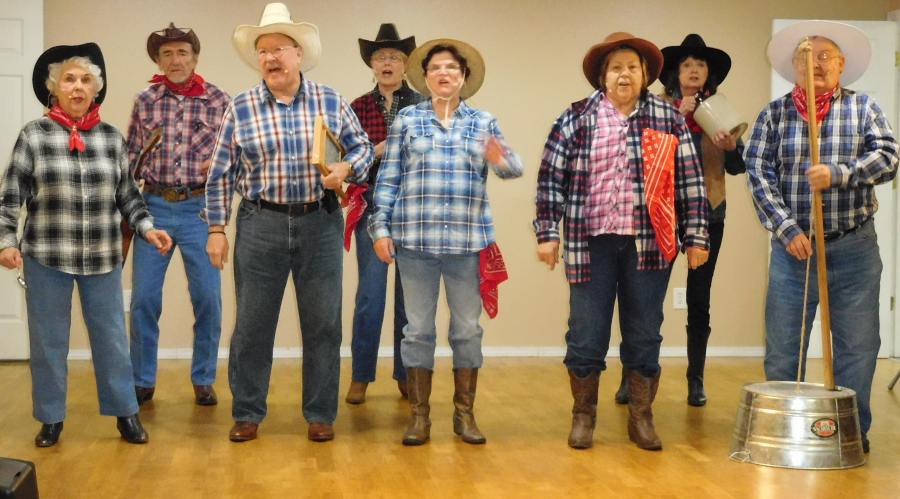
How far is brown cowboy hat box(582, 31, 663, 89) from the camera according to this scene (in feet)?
11.1

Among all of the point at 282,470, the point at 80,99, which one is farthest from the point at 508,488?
the point at 80,99

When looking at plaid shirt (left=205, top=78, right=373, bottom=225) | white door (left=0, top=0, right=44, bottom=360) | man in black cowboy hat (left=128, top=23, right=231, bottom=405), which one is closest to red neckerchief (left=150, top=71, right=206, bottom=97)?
man in black cowboy hat (left=128, top=23, right=231, bottom=405)

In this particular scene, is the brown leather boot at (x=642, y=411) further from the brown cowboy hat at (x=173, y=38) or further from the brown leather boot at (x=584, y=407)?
the brown cowboy hat at (x=173, y=38)

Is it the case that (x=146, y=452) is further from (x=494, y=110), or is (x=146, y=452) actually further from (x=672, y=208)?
(x=494, y=110)

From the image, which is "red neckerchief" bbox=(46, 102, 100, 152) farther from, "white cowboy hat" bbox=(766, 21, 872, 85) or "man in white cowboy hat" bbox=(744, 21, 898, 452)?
"white cowboy hat" bbox=(766, 21, 872, 85)

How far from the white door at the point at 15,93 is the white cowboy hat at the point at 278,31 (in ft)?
7.82

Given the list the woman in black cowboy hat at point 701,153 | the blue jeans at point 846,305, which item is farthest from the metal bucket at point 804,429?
the woman in black cowboy hat at point 701,153

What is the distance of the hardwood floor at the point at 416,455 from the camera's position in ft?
9.61

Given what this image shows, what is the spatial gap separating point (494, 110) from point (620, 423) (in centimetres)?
255

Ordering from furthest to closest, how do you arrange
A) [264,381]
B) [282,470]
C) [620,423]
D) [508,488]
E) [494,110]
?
[494,110]
[620,423]
[264,381]
[282,470]
[508,488]

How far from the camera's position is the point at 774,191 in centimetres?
346

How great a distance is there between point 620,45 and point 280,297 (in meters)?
1.54

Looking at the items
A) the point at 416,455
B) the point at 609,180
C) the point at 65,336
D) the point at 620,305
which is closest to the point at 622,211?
the point at 609,180

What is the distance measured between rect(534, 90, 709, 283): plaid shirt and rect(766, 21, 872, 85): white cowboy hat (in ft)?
1.70
